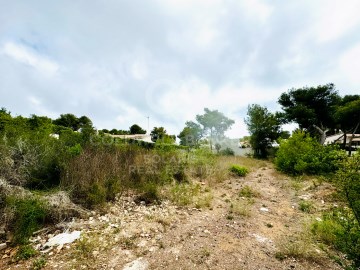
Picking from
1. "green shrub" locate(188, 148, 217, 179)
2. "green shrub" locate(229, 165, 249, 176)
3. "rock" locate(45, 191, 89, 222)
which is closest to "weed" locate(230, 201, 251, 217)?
"green shrub" locate(188, 148, 217, 179)

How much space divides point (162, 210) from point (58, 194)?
2000 millimetres

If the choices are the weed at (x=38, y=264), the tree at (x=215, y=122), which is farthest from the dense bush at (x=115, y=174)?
the tree at (x=215, y=122)

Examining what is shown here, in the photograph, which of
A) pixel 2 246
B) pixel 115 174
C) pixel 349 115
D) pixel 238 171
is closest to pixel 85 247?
pixel 2 246

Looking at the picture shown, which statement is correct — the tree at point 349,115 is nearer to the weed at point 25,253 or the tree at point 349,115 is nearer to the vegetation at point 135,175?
the vegetation at point 135,175

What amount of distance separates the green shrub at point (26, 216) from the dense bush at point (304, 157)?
912 centimetres

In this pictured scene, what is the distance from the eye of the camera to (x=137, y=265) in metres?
2.57

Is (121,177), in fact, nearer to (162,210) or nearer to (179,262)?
(162,210)

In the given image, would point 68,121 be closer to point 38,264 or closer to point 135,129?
point 135,129

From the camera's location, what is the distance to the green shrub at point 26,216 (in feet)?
9.98

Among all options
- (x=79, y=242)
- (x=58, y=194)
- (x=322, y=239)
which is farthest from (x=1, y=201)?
(x=322, y=239)

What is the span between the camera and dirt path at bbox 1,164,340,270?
2625 mm

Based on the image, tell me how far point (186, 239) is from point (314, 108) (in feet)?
65.9

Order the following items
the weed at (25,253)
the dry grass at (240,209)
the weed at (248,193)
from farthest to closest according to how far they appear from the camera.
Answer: the weed at (248,193)
the dry grass at (240,209)
the weed at (25,253)

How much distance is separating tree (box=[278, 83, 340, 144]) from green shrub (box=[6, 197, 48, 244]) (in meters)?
19.4
